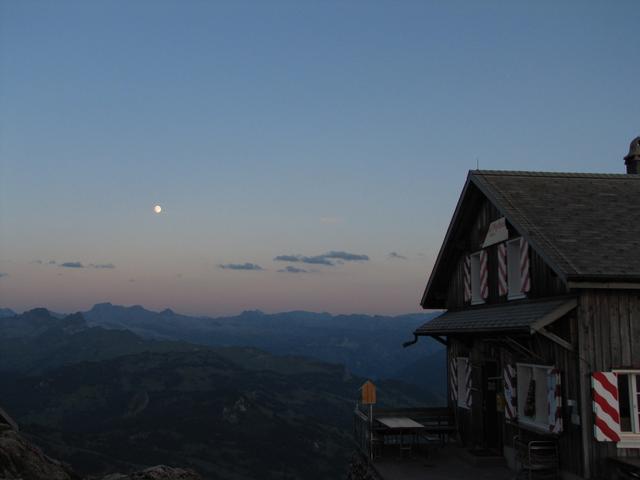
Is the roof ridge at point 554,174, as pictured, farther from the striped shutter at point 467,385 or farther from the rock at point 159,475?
the rock at point 159,475

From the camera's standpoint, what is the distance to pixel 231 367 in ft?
630

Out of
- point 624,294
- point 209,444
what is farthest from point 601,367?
point 209,444

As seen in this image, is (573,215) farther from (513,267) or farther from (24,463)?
(24,463)

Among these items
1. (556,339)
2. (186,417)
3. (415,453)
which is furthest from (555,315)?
(186,417)

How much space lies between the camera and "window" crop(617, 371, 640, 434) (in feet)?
41.3

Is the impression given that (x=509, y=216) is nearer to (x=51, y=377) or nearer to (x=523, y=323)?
(x=523, y=323)

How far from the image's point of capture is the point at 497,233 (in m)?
16.5

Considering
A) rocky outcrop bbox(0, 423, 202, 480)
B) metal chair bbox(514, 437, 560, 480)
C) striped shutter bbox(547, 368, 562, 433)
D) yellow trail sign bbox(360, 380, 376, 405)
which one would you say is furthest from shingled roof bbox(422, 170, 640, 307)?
rocky outcrop bbox(0, 423, 202, 480)

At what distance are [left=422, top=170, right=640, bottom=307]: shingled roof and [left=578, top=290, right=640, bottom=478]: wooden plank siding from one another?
1.65ft

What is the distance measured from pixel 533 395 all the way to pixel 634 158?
8.82 metres

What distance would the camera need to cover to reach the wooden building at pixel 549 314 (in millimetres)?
12430

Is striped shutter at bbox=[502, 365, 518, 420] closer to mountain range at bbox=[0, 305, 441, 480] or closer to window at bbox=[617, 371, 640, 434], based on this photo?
window at bbox=[617, 371, 640, 434]

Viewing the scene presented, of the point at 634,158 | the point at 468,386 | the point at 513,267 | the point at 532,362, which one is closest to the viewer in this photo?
the point at 532,362

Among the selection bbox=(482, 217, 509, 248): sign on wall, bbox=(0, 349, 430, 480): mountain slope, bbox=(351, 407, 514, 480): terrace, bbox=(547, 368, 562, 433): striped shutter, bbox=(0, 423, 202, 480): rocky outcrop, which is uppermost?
bbox=(482, 217, 509, 248): sign on wall
